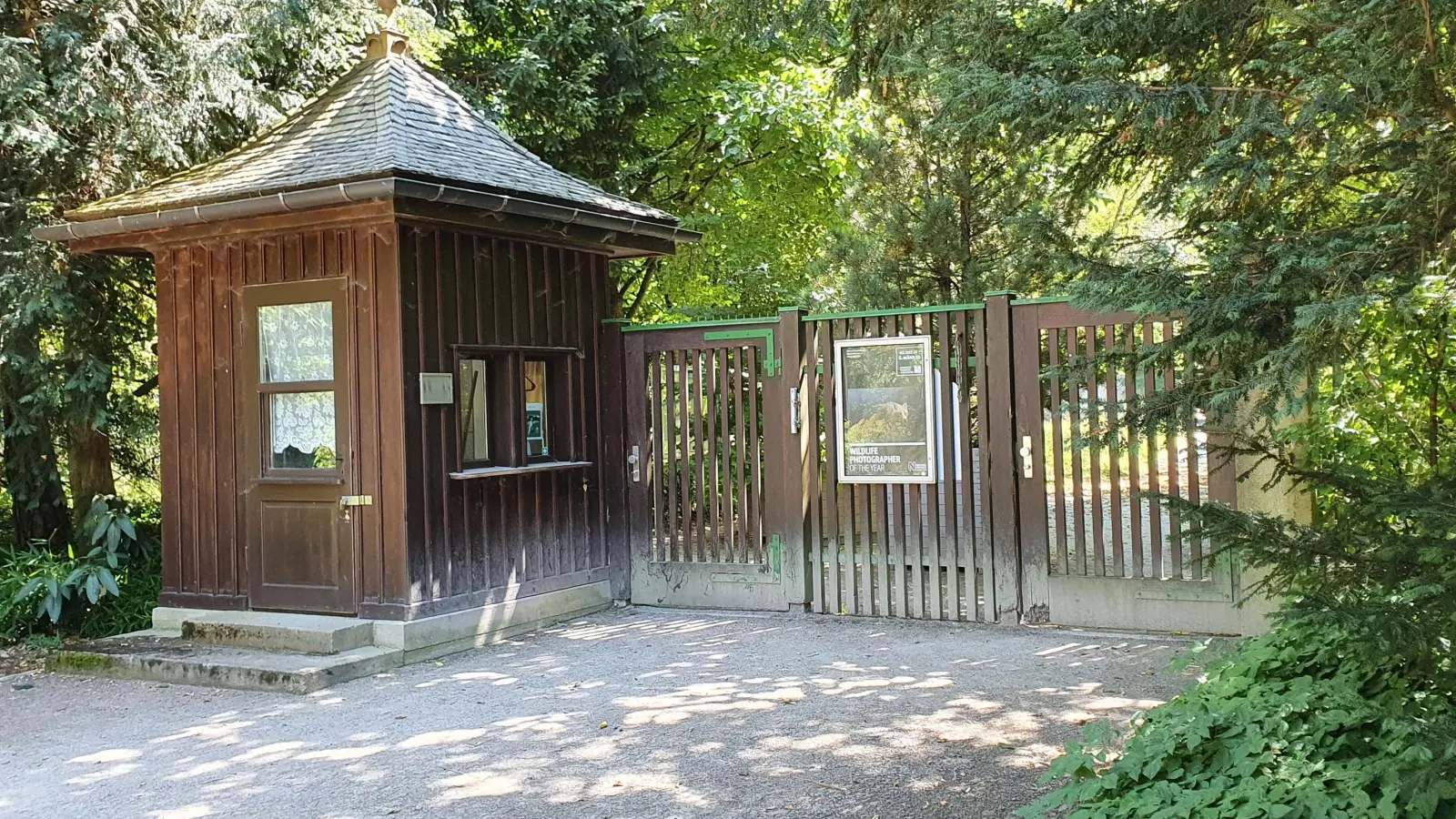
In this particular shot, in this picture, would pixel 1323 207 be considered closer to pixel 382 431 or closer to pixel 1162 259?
pixel 1162 259

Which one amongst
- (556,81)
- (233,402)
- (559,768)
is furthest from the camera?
(556,81)

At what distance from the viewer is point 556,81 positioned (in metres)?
13.1

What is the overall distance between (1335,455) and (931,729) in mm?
2466

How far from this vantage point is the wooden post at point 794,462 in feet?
30.7

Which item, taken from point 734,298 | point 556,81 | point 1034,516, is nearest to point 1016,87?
point 1034,516

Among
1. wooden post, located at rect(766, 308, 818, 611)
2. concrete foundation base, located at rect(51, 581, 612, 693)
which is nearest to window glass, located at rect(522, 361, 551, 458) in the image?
concrete foundation base, located at rect(51, 581, 612, 693)

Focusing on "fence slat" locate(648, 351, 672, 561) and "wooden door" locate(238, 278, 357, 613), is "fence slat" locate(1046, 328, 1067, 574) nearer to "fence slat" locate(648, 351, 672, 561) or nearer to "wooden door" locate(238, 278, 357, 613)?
"fence slat" locate(648, 351, 672, 561)

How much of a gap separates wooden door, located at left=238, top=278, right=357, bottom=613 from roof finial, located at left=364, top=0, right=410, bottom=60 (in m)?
2.45

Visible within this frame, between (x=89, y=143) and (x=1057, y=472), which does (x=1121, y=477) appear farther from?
(x=89, y=143)

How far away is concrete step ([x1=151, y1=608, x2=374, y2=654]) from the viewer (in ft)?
26.2

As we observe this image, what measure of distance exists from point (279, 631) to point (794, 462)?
12.7 ft

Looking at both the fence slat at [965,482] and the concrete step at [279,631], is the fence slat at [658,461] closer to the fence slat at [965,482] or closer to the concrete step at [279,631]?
the fence slat at [965,482]

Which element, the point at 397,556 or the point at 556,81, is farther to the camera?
the point at 556,81

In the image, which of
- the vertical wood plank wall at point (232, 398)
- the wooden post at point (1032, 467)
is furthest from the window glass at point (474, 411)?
the wooden post at point (1032, 467)
